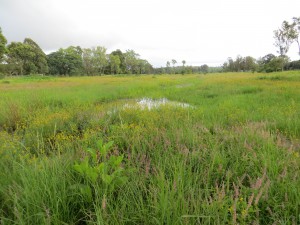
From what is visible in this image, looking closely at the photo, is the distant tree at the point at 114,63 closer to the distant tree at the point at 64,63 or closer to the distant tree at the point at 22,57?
the distant tree at the point at 64,63

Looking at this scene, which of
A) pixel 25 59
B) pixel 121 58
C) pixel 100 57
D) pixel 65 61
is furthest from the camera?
pixel 121 58

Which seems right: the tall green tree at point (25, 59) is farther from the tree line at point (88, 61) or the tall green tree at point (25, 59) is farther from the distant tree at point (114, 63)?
the distant tree at point (114, 63)

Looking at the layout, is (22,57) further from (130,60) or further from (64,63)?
(130,60)

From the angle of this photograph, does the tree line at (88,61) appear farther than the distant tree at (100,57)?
No

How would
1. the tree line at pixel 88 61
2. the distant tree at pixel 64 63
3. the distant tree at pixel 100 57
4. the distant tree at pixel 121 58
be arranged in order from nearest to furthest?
the tree line at pixel 88 61 → the distant tree at pixel 64 63 → the distant tree at pixel 100 57 → the distant tree at pixel 121 58

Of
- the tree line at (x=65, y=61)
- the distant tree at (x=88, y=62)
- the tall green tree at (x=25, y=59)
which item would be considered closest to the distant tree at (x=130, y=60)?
the tree line at (x=65, y=61)

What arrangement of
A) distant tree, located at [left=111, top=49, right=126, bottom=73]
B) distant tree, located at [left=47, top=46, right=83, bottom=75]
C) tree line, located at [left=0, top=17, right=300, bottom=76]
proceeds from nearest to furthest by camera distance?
1. tree line, located at [left=0, top=17, right=300, bottom=76]
2. distant tree, located at [left=47, top=46, right=83, bottom=75]
3. distant tree, located at [left=111, top=49, right=126, bottom=73]

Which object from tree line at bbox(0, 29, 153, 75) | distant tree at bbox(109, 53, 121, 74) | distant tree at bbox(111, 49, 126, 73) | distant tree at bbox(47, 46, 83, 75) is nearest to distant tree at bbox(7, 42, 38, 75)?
tree line at bbox(0, 29, 153, 75)

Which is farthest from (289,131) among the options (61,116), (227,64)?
(227,64)

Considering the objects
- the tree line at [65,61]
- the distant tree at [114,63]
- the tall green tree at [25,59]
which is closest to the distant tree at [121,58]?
the tree line at [65,61]

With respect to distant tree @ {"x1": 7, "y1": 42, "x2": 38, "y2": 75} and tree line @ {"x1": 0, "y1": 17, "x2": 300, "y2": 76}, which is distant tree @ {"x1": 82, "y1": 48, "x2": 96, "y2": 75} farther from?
distant tree @ {"x1": 7, "y1": 42, "x2": 38, "y2": 75}

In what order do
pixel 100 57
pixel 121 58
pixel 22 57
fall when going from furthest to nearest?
1. pixel 121 58
2. pixel 100 57
3. pixel 22 57

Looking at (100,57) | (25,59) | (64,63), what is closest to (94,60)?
(100,57)

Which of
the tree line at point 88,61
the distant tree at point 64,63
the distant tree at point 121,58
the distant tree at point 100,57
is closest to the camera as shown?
the tree line at point 88,61
